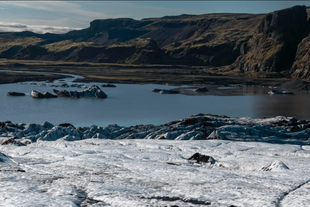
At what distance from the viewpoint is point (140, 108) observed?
61.2 m

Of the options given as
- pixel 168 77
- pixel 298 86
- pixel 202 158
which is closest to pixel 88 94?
pixel 202 158

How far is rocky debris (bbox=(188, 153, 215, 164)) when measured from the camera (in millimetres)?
26844

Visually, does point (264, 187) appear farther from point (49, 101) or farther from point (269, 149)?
point (49, 101)

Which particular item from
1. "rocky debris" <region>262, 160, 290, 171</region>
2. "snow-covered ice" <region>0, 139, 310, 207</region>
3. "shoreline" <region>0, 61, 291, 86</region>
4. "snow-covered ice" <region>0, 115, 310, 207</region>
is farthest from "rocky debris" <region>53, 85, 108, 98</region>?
Result: "rocky debris" <region>262, 160, 290, 171</region>

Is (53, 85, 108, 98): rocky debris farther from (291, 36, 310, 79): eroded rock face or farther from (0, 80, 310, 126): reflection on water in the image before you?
(291, 36, 310, 79): eroded rock face

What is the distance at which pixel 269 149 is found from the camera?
102 feet

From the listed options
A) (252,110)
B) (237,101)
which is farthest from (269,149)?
(237,101)

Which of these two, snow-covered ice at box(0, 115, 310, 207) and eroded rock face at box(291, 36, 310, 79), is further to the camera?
eroded rock face at box(291, 36, 310, 79)

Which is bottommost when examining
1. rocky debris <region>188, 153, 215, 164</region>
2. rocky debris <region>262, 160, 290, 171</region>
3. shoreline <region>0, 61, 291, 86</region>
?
rocky debris <region>188, 153, 215, 164</region>

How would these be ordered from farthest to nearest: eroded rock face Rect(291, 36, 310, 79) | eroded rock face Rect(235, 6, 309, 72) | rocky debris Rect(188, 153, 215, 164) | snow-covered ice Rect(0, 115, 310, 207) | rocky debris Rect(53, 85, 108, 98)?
eroded rock face Rect(235, 6, 309, 72) → eroded rock face Rect(291, 36, 310, 79) → rocky debris Rect(53, 85, 108, 98) → rocky debris Rect(188, 153, 215, 164) → snow-covered ice Rect(0, 115, 310, 207)

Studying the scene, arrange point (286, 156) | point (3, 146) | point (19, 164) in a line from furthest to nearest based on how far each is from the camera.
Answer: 1. point (3, 146)
2. point (286, 156)
3. point (19, 164)

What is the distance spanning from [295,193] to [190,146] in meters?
13.8

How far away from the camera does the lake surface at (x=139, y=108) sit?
5116 centimetres

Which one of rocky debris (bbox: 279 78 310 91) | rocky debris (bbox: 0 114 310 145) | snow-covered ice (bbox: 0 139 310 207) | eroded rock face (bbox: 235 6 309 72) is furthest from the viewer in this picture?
eroded rock face (bbox: 235 6 309 72)
